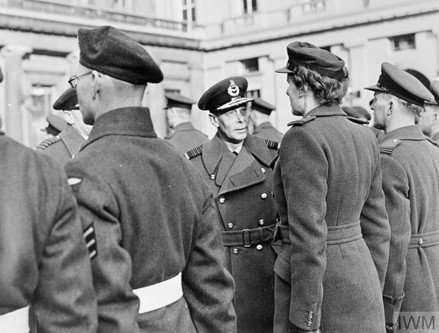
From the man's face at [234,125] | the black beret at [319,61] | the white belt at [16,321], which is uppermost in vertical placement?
the black beret at [319,61]

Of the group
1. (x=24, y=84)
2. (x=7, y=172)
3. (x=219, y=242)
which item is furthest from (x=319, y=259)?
(x=24, y=84)

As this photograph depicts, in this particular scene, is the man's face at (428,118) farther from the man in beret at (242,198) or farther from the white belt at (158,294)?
the white belt at (158,294)

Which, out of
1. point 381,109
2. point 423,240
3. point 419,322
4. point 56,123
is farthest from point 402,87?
point 56,123

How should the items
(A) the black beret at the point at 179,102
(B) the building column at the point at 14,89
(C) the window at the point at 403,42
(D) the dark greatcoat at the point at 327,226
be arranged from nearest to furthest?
(D) the dark greatcoat at the point at 327,226
(A) the black beret at the point at 179,102
(B) the building column at the point at 14,89
(C) the window at the point at 403,42

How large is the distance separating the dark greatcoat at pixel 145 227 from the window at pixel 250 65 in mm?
19581

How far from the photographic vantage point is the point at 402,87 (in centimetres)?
374

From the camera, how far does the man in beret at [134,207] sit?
2.00 metres

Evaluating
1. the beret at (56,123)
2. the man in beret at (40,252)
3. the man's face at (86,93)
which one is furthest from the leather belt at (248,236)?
the beret at (56,123)

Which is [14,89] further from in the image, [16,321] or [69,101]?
[16,321]

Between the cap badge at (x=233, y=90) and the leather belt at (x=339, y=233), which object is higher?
the cap badge at (x=233, y=90)

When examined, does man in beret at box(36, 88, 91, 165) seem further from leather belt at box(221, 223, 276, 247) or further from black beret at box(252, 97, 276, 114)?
black beret at box(252, 97, 276, 114)

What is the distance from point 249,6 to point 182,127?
49.7 feet

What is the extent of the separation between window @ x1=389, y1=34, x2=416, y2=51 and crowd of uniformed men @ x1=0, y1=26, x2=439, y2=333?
13.7 metres

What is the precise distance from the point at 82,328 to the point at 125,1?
20.7m
